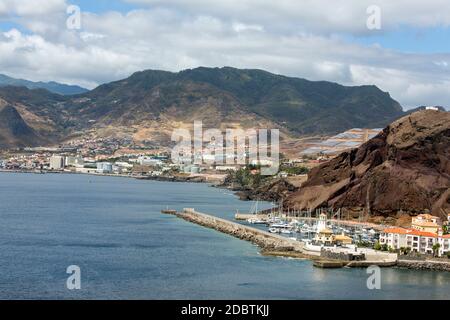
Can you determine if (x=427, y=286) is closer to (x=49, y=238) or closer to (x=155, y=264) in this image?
(x=155, y=264)

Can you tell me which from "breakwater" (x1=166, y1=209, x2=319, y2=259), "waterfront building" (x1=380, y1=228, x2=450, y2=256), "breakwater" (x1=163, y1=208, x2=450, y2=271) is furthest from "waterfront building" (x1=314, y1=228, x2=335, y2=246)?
"waterfront building" (x1=380, y1=228, x2=450, y2=256)

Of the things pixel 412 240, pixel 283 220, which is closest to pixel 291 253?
pixel 412 240

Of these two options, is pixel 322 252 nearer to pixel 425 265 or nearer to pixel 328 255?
pixel 328 255

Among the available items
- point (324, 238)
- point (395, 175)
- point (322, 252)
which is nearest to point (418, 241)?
point (324, 238)

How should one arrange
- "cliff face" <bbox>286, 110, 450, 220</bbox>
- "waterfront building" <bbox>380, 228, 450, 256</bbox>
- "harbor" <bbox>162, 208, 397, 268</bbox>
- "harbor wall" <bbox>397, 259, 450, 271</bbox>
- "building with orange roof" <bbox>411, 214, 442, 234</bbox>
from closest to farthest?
"harbor" <bbox>162, 208, 397, 268</bbox> < "harbor wall" <bbox>397, 259, 450, 271</bbox> < "waterfront building" <bbox>380, 228, 450, 256</bbox> < "building with orange roof" <bbox>411, 214, 442, 234</bbox> < "cliff face" <bbox>286, 110, 450, 220</bbox>

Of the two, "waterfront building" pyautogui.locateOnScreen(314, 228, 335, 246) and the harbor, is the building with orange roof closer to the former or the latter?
the harbor
